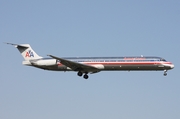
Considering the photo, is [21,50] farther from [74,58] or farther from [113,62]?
[113,62]

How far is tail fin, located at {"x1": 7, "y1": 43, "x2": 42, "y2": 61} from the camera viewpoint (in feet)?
172

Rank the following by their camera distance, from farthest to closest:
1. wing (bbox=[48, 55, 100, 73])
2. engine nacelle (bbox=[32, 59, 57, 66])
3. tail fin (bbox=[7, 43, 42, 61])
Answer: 1. tail fin (bbox=[7, 43, 42, 61])
2. engine nacelle (bbox=[32, 59, 57, 66])
3. wing (bbox=[48, 55, 100, 73])

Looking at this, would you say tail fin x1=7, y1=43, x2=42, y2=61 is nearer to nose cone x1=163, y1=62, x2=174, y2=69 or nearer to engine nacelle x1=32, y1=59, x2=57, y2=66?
engine nacelle x1=32, y1=59, x2=57, y2=66

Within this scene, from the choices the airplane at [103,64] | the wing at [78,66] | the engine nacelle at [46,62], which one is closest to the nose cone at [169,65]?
the airplane at [103,64]

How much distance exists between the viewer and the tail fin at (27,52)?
5256cm

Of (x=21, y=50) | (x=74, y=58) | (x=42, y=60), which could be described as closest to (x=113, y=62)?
(x=74, y=58)

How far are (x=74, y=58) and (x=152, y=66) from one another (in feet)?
32.9

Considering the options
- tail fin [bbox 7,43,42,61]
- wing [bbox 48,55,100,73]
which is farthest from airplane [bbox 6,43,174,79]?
tail fin [bbox 7,43,42,61]

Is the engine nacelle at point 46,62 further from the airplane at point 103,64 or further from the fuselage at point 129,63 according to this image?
the fuselage at point 129,63

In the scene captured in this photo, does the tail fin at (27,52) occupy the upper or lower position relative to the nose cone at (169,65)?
upper

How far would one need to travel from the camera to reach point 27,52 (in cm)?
5300

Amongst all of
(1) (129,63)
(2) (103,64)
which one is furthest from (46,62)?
(1) (129,63)

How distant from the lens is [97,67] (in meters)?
47.4

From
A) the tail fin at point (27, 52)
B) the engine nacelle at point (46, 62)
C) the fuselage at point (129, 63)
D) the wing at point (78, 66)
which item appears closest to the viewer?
the fuselage at point (129, 63)
